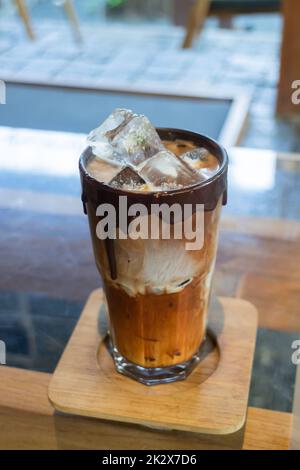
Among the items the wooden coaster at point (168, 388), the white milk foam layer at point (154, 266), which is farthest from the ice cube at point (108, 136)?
the wooden coaster at point (168, 388)

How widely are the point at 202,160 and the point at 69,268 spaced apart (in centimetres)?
45

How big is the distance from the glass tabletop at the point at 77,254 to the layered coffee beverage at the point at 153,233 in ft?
0.51

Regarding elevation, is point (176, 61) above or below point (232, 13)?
below

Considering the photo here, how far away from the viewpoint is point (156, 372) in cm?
77

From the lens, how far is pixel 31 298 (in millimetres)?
A: 1022

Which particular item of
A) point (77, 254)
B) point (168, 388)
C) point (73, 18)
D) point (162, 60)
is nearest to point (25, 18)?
point (73, 18)

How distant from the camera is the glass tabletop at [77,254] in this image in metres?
0.91

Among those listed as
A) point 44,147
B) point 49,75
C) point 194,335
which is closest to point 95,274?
point 194,335

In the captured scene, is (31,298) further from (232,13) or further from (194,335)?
(232,13)

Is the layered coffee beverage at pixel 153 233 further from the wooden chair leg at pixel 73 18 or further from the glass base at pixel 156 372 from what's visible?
the wooden chair leg at pixel 73 18

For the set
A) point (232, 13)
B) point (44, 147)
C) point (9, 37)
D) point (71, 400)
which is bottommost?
point (9, 37)

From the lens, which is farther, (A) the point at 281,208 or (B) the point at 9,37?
(B) the point at 9,37

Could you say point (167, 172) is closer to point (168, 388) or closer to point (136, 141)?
point (136, 141)
